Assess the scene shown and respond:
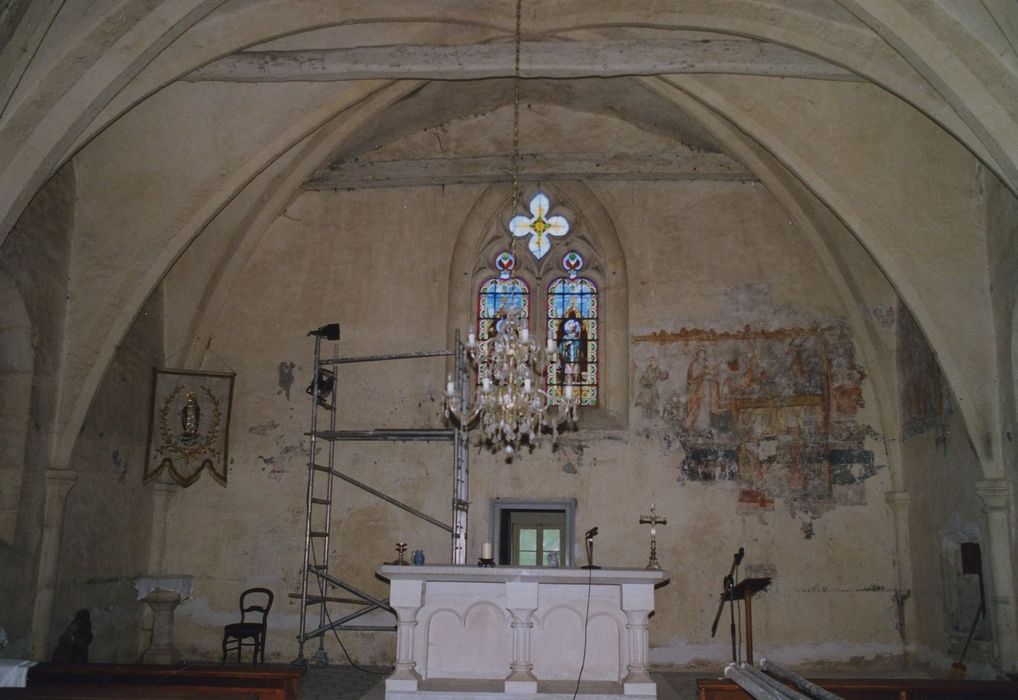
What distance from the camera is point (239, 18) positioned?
27.1 ft

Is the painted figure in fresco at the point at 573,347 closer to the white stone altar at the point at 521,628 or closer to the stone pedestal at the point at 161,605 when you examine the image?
the white stone altar at the point at 521,628

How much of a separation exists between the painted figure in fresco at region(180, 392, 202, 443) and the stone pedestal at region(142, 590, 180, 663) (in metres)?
1.77

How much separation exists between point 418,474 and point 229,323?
10.0 feet

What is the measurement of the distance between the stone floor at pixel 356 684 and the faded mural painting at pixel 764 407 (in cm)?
233

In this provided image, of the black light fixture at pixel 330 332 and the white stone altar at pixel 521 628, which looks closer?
the white stone altar at pixel 521 628

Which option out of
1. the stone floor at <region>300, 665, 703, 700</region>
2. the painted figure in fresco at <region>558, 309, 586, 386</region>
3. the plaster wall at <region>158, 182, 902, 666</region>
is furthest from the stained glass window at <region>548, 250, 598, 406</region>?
the stone floor at <region>300, 665, 703, 700</region>

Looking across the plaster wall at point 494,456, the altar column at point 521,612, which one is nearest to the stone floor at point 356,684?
the plaster wall at point 494,456

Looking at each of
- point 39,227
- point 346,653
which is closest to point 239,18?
point 39,227

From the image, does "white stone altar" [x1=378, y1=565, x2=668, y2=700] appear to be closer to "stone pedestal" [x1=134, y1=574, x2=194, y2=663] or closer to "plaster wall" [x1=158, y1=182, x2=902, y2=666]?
"plaster wall" [x1=158, y1=182, x2=902, y2=666]

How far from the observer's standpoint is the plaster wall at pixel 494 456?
36.1ft

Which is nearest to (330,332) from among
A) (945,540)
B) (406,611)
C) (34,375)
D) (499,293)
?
(499,293)

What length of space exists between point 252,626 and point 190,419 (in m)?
2.55

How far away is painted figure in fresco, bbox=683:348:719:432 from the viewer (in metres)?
11.5

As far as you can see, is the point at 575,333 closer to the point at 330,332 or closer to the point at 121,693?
the point at 330,332
